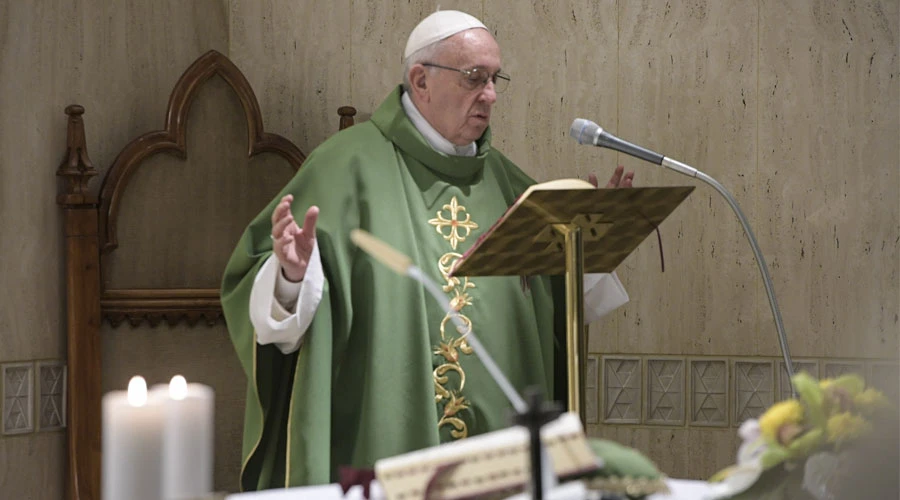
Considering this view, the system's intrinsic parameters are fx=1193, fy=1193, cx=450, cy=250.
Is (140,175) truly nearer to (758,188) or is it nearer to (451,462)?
(758,188)

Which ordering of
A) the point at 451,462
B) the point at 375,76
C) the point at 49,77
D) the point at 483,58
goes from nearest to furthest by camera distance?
1. the point at 451,462
2. the point at 483,58
3. the point at 49,77
4. the point at 375,76

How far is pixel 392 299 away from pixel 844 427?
2.16 m

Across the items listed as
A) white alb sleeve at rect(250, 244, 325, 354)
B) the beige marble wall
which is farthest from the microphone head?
the beige marble wall

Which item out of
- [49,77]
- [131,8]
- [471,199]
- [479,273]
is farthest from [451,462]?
[131,8]

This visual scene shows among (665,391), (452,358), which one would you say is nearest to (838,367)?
(665,391)

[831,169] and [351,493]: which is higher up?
[831,169]

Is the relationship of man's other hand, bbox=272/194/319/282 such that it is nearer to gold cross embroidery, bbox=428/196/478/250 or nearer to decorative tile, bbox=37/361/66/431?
gold cross embroidery, bbox=428/196/478/250

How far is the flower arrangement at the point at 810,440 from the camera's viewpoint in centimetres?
169

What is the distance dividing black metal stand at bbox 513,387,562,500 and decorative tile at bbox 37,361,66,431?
3.26 metres

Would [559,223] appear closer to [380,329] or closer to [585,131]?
[585,131]

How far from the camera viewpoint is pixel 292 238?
327 cm

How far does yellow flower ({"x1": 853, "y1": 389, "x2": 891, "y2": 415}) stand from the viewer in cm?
171

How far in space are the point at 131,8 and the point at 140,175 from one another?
2.26 feet

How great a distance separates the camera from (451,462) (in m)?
1.67
